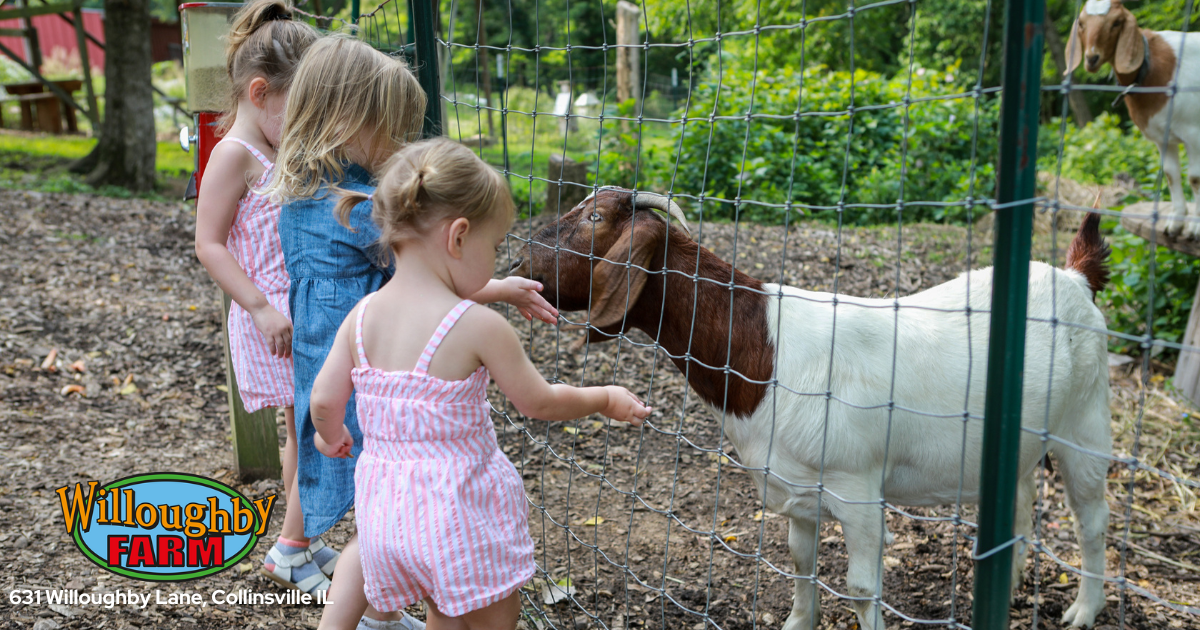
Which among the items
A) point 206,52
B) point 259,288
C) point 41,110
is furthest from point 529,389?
point 41,110

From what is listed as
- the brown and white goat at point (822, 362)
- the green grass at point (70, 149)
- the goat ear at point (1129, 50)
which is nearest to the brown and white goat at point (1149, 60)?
Result: the goat ear at point (1129, 50)

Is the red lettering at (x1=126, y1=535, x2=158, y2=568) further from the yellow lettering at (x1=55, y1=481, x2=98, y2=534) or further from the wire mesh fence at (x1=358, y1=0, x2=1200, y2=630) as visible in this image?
the wire mesh fence at (x1=358, y1=0, x2=1200, y2=630)

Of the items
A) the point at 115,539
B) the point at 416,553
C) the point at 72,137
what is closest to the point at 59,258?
the point at 115,539

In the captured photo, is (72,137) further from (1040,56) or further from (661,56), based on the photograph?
(1040,56)

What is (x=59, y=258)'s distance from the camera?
6.55 m

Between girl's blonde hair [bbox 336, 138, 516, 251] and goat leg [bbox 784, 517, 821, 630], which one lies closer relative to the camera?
girl's blonde hair [bbox 336, 138, 516, 251]

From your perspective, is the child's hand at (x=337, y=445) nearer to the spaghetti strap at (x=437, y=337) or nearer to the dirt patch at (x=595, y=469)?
the spaghetti strap at (x=437, y=337)

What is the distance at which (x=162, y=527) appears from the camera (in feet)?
9.73

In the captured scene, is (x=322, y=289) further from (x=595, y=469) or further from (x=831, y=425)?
(x=595, y=469)

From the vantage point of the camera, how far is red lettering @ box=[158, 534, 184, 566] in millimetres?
2924

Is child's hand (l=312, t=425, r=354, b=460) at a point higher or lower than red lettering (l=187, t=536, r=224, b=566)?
higher

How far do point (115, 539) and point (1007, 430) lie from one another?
Result: 2.87 metres

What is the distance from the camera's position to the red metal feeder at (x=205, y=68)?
3.04 metres

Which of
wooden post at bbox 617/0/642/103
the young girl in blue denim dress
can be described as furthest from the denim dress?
wooden post at bbox 617/0/642/103
